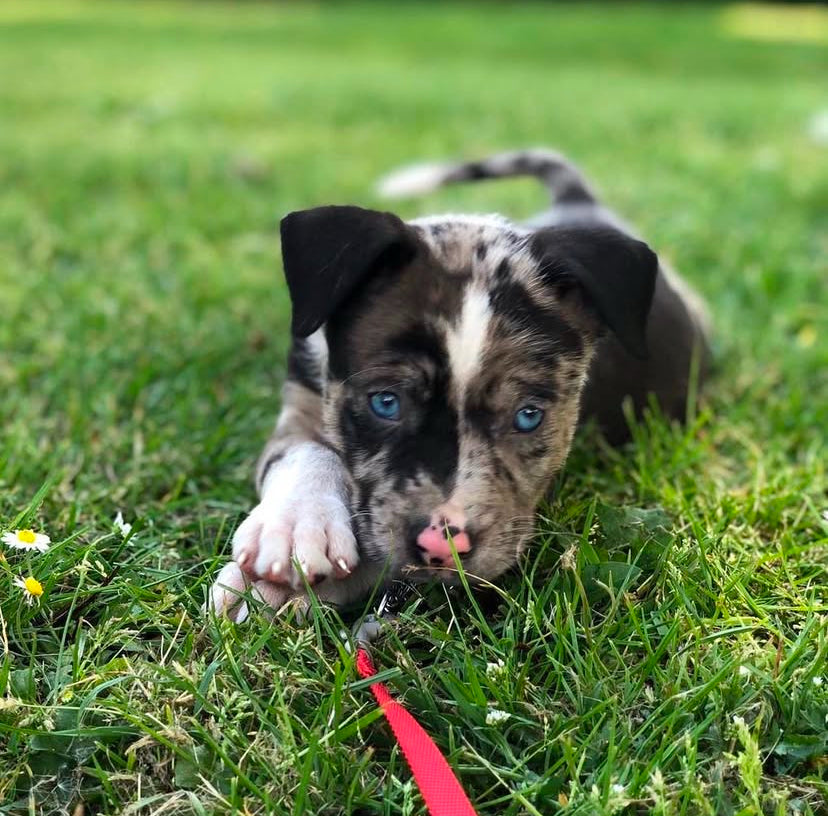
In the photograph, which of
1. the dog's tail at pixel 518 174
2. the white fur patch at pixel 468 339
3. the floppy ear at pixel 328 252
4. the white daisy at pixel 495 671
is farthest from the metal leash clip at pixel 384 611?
the dog's tail at pixel 518 174

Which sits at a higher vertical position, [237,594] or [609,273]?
[609,273]

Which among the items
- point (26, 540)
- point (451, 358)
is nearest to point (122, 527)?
point (26, 540)

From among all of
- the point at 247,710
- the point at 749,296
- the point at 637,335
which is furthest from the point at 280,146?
the point at 247,710

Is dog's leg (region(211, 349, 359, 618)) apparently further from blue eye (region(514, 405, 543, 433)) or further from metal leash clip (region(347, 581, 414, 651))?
blue eye (region(514, 405, 543, 433))

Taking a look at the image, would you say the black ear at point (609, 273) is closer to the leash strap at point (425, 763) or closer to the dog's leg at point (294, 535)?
the dog's leg at point (294, 535)

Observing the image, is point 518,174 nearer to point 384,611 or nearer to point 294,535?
point 294,535

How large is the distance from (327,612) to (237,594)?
0.87ft

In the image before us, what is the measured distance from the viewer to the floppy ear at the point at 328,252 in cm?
317

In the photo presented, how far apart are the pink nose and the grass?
0.17 metres

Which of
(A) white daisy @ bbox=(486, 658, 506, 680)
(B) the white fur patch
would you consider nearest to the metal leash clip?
(A) white daisy @ bbox=(486, 658, 506, 680)

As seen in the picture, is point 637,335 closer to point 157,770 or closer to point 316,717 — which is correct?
point 316,717

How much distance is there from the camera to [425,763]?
2.49 m

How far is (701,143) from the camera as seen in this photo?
428 inches

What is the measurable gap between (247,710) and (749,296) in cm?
458
